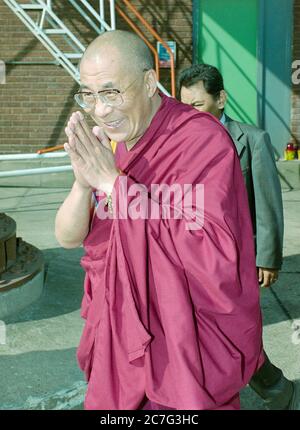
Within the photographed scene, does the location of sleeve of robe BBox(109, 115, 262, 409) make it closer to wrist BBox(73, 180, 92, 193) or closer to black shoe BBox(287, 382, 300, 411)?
wrist BBox(73, 180, 92, 193)

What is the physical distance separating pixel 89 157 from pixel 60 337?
2.65 metres

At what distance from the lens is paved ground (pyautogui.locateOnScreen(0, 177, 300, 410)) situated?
379 cm

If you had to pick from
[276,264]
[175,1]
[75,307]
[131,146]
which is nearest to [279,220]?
[276,264]

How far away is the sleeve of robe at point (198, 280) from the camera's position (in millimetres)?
2104

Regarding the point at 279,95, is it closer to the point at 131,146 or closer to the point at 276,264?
the point at 276,264

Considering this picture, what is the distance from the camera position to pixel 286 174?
9734 millimetres

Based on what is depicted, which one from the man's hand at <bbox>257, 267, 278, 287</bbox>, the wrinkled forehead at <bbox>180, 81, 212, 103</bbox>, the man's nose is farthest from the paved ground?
the man's nose

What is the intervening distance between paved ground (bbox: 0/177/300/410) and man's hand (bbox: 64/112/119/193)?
194 cm

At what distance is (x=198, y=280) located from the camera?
7.01 ft

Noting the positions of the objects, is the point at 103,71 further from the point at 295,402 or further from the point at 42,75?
the point at 42,75

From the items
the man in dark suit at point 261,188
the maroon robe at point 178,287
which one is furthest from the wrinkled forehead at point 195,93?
the maroon robe at point 178,287

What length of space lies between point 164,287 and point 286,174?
7886 mm

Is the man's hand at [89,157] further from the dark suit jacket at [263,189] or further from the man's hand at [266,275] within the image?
the man's hand at [266,275]

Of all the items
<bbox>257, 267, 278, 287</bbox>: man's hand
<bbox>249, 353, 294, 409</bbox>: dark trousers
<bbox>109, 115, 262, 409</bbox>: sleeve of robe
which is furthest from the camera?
<bbox>257, 267, 278, 287</bbox>: man's hand
